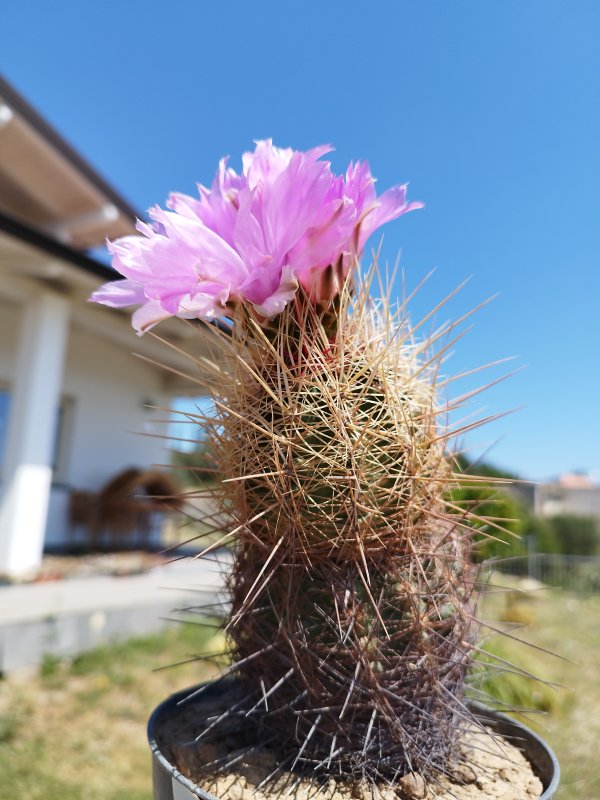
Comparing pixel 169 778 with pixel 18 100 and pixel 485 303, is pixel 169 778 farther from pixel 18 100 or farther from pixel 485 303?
pixel 18 100

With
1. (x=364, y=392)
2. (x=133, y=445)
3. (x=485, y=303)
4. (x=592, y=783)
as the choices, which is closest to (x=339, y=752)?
(x=364, y=392)

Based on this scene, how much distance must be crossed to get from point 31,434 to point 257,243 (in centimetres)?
Result: 549

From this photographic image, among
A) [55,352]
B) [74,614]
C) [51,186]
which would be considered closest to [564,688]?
[74,614]

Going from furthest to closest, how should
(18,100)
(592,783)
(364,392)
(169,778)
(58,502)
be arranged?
(58,502) < (18,100) < (592,783) < (364,392) < (169,778)

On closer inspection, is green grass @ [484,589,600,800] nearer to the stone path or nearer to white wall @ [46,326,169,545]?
the stone path

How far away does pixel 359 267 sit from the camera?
1072 mm

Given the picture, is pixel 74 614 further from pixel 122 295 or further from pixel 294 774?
pixel 122 295

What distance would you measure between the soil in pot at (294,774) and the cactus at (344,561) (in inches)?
1.3

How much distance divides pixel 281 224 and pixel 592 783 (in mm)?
3359

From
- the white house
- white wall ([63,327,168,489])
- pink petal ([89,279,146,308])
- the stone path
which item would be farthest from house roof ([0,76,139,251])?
pink petal ([89,279,146,308])

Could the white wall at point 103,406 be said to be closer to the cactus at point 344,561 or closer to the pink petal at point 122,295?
the pink petal at point 122,295

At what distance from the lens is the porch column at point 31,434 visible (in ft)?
17.9

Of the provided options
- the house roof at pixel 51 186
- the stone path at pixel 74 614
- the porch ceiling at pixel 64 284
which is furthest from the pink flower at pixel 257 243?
the house roof at pixel 51 186

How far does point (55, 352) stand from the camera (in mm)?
5855
